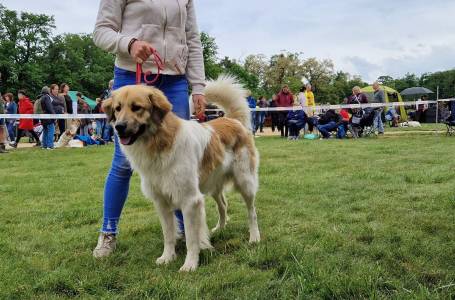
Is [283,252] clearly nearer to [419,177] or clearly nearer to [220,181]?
[220,181]

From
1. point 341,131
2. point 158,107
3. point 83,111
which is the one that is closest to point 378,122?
point 341,131

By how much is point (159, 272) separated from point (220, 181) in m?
1.09

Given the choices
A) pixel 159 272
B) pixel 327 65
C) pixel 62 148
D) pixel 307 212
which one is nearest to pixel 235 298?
pixel 159 272

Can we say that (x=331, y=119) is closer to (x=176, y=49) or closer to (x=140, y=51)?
(x=176, y=49)

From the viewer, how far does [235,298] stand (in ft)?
8.29

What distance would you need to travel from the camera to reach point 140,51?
122 inches

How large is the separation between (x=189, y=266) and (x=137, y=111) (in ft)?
3.77

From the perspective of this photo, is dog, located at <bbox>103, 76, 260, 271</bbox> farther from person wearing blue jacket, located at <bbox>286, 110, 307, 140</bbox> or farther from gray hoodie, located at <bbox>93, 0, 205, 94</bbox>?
person wearing blue jacket, located at <bbox>286, 110, 307, 140</bbox>

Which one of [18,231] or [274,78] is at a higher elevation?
[274,78]

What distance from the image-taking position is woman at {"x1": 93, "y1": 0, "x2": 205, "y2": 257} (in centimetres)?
331

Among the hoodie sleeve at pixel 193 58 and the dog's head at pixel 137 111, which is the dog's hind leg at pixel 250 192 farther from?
the dog's head at pixel 137 111

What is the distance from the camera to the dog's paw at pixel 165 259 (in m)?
3.31

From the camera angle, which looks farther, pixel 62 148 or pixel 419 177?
pixel 62 148

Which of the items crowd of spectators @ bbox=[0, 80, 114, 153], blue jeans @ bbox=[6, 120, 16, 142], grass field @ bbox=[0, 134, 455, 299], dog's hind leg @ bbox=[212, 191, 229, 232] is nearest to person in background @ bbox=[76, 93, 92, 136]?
crowd of spectators @ bbox=[0, 80, 114, 153]
